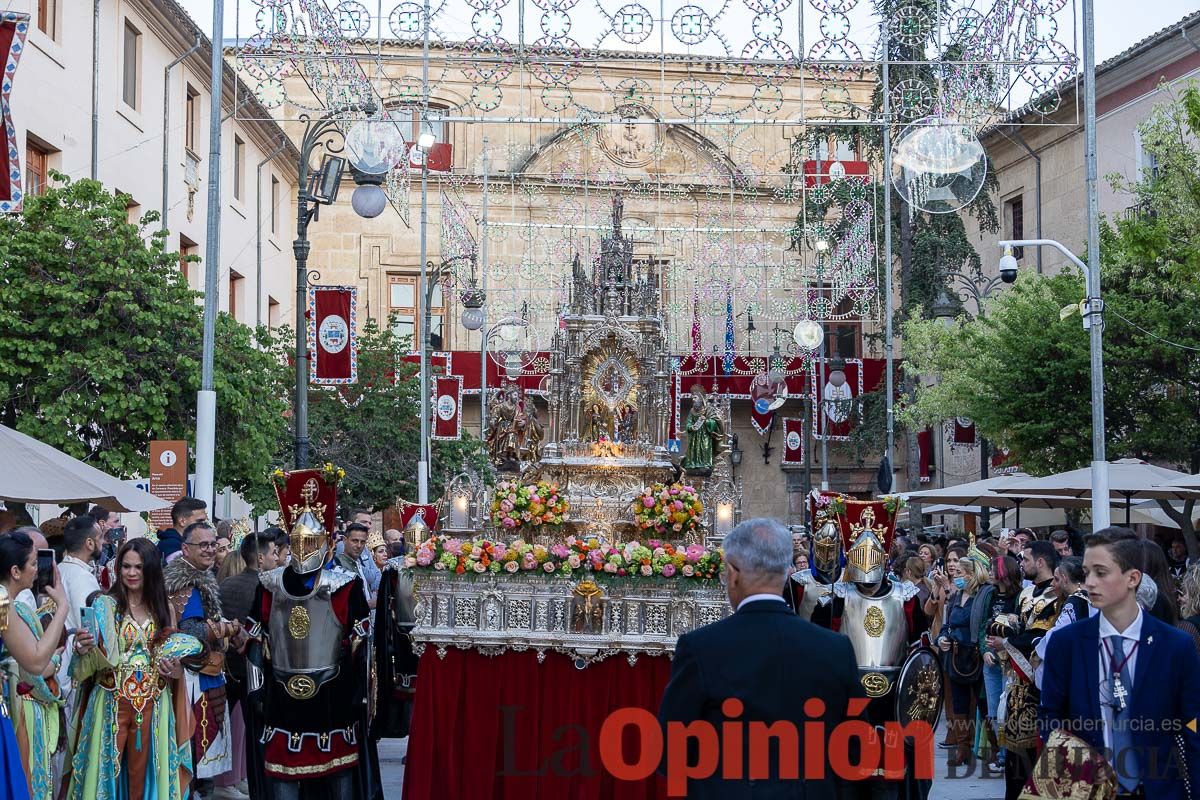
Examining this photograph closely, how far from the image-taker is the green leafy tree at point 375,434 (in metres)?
31.5

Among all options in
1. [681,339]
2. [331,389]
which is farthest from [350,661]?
[681,339]

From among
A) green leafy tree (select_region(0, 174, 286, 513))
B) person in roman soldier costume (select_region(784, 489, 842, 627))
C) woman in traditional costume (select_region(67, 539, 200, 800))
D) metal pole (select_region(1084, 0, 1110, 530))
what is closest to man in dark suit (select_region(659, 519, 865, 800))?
person in roman soldier costume (select_region(784, 489, 842, 627))

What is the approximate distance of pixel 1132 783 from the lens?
593 centimetres

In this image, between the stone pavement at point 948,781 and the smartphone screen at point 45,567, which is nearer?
the smartphone screen at point 45,567

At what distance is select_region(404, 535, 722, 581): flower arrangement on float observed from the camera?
396 inches

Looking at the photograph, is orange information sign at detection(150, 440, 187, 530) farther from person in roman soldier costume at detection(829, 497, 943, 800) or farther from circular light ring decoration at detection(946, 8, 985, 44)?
circular light ring decoration at detection(946, 8, 985, 44)

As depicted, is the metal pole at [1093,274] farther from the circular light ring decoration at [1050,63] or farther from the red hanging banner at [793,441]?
the red hanging banner at [793,441]

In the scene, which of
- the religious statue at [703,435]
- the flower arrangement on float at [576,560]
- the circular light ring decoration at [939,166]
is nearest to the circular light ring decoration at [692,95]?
the circular light ring decoration at [939,166]

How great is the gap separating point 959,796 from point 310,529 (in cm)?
548

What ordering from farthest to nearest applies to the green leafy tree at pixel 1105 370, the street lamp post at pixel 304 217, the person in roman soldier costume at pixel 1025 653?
the green leafy tree at pixel 1105 370 < the street lamp post at pixel 304 217 < the person in roman soldier costume at pixel 1025 653

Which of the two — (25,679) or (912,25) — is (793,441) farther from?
(25,679)

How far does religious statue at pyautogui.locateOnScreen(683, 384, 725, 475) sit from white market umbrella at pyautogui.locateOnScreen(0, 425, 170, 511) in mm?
10004

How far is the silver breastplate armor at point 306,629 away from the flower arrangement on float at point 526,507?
4.27 m

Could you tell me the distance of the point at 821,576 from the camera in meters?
9.99
